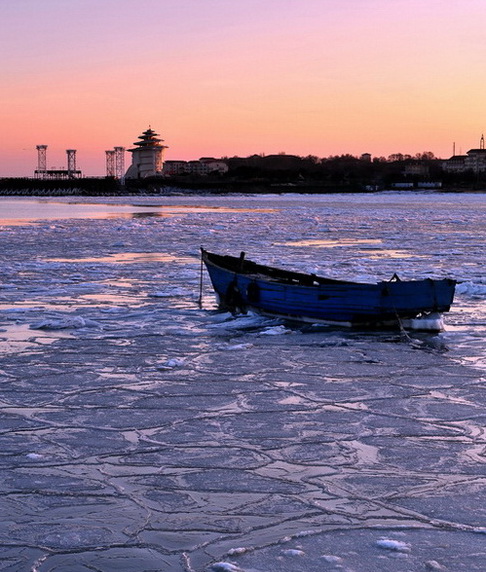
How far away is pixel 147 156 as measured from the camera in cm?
13550

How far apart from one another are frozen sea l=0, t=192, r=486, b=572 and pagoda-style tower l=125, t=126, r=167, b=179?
122046 millimetres

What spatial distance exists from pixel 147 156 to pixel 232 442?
132 m

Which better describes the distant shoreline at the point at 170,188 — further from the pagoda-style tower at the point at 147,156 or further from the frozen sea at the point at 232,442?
the frozen sea at the point at 232,442

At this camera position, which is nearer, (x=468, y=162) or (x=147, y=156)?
(x=147, y=156)

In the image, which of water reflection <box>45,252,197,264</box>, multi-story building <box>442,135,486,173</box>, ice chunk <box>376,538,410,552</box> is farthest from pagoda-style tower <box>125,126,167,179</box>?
ice chunk <box>376,538,410,552</box>

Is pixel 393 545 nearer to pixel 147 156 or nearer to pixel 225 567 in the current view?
pixel 225 567

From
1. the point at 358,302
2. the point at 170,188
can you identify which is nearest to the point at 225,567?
the point at 358,302

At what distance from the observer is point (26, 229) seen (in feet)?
117

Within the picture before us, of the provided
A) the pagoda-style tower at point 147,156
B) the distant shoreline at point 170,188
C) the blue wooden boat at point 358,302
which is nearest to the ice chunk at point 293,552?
the blue wooden boat at point 358,302

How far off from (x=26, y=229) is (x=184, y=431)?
30.3m

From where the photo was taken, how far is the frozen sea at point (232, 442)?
4594 millimetres

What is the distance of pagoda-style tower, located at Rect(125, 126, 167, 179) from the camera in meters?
134

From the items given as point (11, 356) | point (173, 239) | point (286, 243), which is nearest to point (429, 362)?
point (11, 356)

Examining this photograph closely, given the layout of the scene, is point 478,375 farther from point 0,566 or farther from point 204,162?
point 204,162
